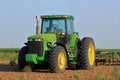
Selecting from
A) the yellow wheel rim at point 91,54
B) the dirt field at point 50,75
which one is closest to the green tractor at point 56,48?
the yellow wheel rim at point 91,54

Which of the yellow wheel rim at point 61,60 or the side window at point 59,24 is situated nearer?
the yellow wheel rim at point 61,60

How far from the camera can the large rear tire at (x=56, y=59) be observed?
55.9 feet

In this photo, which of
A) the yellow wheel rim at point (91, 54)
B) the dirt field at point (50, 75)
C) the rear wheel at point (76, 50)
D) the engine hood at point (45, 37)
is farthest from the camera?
the yellow wheel rim at point (91, 54)

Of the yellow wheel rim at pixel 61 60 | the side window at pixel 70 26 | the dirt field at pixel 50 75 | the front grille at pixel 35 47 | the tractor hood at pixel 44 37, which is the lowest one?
the dirt field at pixel 50 75

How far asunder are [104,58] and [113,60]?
63 cm

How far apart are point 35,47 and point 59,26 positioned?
5.34ft

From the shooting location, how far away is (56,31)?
18.7 metres

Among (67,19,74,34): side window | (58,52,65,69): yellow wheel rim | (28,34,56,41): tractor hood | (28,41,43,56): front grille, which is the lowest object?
(58,52,65,69): yellow wheel rim

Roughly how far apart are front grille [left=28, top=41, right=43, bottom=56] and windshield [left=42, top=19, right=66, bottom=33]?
1269 millimetres

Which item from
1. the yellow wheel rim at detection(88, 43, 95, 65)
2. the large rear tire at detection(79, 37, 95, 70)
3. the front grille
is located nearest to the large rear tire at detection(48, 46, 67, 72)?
the front grille

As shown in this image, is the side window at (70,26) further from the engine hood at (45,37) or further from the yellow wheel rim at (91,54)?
the yellow wheel rim at (91,54)

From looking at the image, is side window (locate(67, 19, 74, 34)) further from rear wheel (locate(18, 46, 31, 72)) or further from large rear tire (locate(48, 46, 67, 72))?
rear wheel (locate(18, 46, 31, 72))

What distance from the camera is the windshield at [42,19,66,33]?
735 inches

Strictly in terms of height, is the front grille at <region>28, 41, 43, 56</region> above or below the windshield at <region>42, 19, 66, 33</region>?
below
